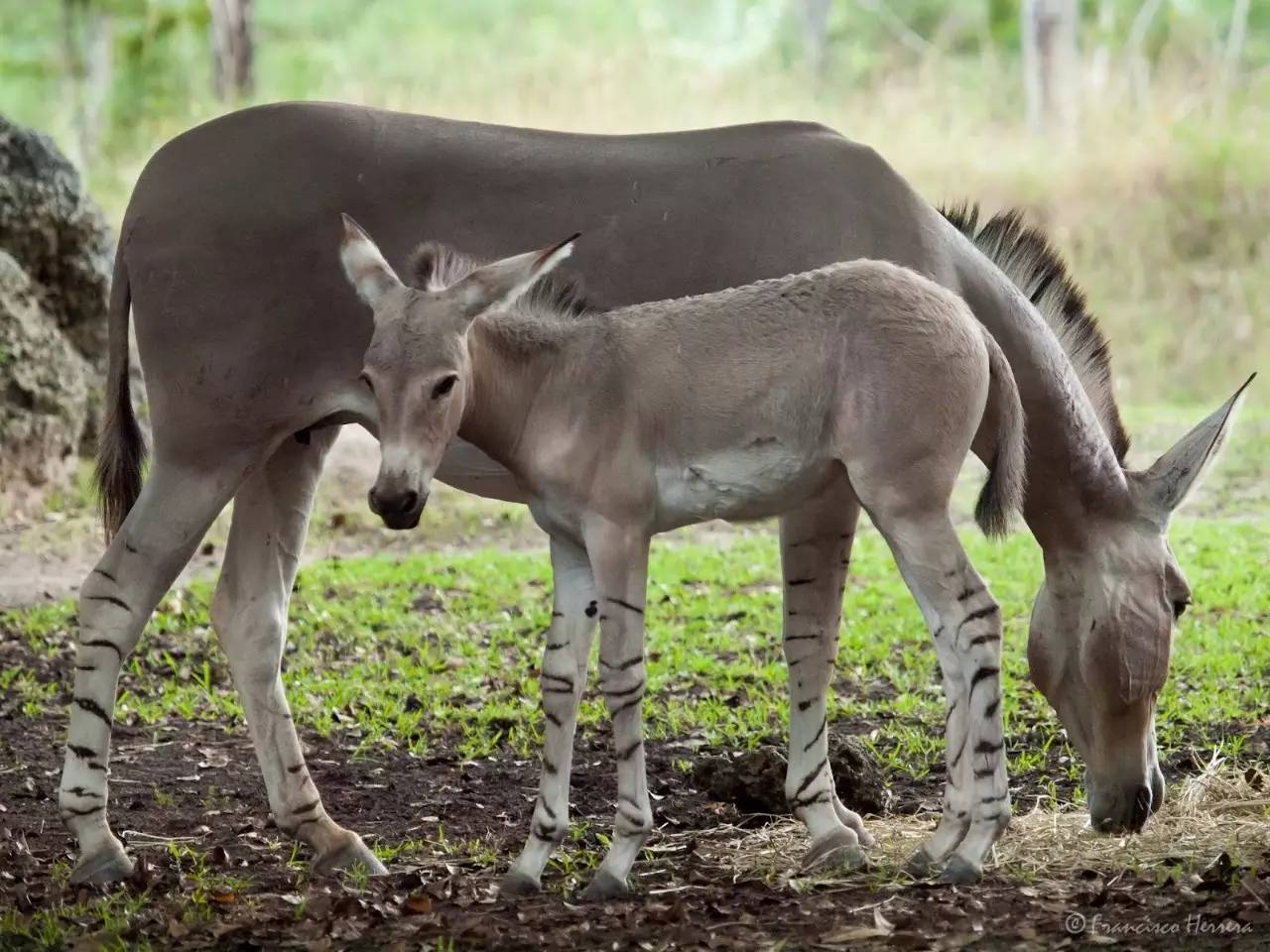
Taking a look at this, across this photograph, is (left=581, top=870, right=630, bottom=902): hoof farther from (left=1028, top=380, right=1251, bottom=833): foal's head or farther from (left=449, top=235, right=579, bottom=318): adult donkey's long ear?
(left=1028, top=380, right=1251, bottom=833): foal's head

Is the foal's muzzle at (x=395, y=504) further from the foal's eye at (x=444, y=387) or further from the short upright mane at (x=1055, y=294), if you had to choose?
the short upright mane at (x=1055, y=294)

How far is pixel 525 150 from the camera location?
6.20 metres

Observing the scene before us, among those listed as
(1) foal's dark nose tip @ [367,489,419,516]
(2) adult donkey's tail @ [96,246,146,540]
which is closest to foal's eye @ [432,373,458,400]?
(1) foal's dark nose tip @ [367,489,419,516]

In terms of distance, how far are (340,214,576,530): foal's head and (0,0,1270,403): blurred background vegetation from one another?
14704 mm

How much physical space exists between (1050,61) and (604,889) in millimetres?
22019

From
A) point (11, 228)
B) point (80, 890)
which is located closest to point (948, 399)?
point (80, 890)

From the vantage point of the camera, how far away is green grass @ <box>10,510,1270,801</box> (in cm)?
809

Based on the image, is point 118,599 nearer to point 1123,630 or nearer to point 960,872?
point 960,872

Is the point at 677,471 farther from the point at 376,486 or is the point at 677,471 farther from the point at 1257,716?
the point at 1257,716

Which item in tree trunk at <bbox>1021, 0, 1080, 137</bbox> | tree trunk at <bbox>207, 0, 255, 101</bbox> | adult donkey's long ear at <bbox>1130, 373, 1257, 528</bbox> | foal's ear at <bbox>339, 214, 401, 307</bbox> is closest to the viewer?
foal's ear at <bbox>339, 214, 401, 307</bbox>

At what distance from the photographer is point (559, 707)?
5.30m

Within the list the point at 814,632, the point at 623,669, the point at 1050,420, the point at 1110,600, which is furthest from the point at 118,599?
the point at 1110,600

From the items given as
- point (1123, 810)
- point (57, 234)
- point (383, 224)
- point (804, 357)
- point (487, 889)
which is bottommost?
point (487, 889)

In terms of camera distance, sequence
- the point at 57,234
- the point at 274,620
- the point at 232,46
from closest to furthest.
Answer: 1. the point at 274,620
2. the point at 57,234
3. the point at 232,46
